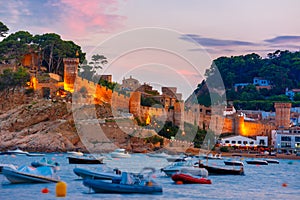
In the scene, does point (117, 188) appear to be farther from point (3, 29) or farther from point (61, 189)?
point (3, 29)

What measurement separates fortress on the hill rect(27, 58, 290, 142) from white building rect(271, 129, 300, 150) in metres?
3.38

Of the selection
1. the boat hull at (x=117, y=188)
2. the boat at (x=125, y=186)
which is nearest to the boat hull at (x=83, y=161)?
the boat at (x=125, y=186)

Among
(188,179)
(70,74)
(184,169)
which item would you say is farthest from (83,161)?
(70,74)

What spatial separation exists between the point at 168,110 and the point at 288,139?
1157 cm

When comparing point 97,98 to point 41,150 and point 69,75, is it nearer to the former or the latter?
point 69,75

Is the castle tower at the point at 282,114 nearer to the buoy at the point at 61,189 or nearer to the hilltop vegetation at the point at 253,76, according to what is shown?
the hilltop vegetation at the point at 253,76

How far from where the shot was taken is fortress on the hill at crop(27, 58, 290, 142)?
217 feet

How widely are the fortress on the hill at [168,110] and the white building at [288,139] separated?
3.38m

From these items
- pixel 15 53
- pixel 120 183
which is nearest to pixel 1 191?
pixel 120 183

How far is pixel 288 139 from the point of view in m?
69.2

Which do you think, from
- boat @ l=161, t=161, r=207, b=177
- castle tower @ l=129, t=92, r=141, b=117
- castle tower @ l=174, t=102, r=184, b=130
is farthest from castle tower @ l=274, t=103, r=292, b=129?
boat @ l=161, t=161, r=207, b=177

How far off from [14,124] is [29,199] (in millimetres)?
35904

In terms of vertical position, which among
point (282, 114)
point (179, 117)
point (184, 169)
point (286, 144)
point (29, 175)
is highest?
point (282, 114)

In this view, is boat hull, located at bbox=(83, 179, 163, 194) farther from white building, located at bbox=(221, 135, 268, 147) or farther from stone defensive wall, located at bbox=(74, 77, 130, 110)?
white building, located at bbox=(221, 135, 268, 147)
